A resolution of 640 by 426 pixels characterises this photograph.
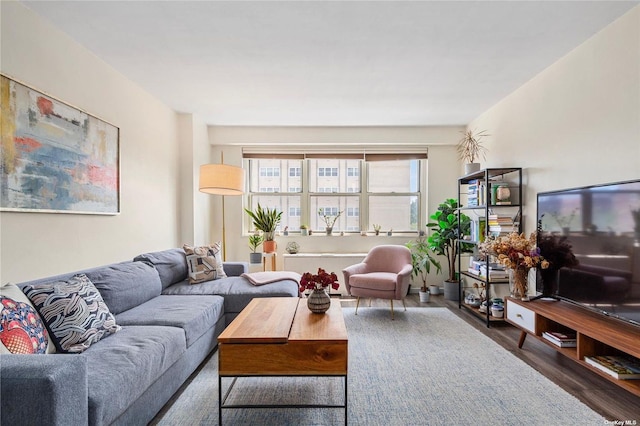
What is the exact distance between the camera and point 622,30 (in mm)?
2236

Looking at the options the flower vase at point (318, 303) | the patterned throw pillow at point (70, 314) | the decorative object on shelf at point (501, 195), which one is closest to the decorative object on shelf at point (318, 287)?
the flower vase at point (318, 303)

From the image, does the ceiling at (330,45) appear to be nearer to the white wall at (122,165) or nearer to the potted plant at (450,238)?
the white wall at (122,165)

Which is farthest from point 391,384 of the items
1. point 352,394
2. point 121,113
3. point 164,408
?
point 121,113

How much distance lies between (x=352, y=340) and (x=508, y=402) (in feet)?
4.31

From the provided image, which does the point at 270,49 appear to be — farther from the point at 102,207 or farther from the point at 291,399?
the point at 291,399

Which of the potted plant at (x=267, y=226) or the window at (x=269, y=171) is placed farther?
the window at (x=269, y=171)

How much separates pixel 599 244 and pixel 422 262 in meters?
2.66

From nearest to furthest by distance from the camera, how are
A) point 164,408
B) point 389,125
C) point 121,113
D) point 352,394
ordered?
1. point 164,408
2. point 352,394
3. point 121,113
4. point 389,125

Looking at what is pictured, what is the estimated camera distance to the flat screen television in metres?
1.94

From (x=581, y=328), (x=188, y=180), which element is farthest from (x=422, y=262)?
(x=188, y=180)

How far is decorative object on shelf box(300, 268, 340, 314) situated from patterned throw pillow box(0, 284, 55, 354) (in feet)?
4.78

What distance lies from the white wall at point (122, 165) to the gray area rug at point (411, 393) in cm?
138

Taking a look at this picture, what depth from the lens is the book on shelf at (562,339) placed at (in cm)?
231

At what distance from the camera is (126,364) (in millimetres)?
1547
